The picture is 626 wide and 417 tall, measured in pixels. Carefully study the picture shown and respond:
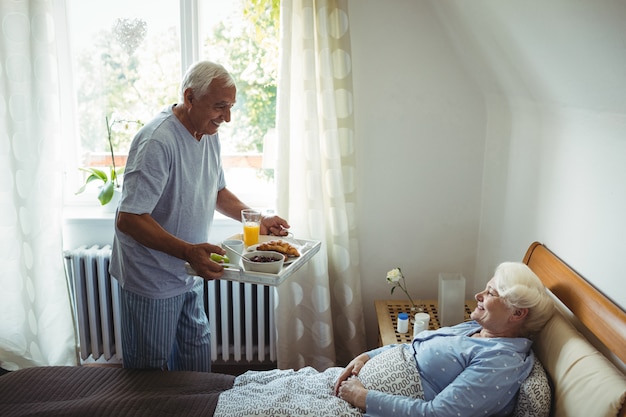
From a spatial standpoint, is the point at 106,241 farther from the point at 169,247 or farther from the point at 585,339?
the point at 585,339

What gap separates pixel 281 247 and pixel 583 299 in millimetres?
1071

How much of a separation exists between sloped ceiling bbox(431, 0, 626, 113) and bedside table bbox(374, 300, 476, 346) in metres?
1.11

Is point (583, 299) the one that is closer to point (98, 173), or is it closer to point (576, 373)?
point (576, 373)

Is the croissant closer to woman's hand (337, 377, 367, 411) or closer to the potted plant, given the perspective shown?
woman's hand (337, 377, 367, 411)

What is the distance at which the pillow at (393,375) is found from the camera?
1961mm

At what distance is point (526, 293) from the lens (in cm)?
192

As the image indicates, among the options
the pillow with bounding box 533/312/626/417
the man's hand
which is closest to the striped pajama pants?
the man's hand

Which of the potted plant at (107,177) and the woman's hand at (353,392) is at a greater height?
the potted plant at (107,177)

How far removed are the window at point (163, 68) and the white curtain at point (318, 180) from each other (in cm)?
29

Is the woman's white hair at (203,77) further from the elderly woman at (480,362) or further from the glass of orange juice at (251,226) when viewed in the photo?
the elderly woman at (480,362)

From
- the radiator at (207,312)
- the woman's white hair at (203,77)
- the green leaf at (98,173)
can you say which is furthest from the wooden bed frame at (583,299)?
the green leaf at (98,173)

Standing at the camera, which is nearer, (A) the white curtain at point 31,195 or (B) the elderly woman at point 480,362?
(B) the elderly woman at point 480,362

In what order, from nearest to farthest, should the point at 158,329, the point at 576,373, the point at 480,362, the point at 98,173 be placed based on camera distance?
the point at 576,373, the point at 480,362, the point at 158,329, the point at 98,173

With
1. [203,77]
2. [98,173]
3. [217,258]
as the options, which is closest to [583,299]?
[217,258]
